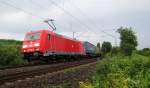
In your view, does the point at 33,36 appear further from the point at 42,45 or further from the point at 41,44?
the point at 42,45

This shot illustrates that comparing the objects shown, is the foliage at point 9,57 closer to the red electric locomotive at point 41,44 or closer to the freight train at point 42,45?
the freight train at point 42,45

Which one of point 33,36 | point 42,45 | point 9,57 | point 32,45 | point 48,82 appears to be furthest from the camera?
point 9,57

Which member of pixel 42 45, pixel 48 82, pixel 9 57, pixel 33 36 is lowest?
pixel 48 82

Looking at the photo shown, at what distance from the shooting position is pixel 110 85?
695 cm

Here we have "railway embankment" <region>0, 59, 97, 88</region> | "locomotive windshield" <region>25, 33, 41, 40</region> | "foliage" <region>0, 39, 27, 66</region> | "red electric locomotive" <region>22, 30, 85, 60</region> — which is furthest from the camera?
"foliage" <region>0, 39, 27, 66</region>

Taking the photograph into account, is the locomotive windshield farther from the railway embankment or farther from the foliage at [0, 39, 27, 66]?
the railway embankment

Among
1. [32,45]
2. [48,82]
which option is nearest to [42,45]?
[32,45]

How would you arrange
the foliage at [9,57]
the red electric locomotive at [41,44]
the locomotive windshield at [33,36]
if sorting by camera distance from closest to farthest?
the red electric locomotive at [41,44] < the locomotive windshield at [33,36] < the foliage at [9,57]

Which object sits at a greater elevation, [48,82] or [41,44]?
[41,44]

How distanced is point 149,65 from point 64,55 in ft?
70.3

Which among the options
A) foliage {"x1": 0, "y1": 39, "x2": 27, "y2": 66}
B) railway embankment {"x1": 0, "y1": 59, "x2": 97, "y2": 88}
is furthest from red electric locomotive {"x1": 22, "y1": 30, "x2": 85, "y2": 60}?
railway embankment {"x1": 0, "y1": 59, "x2": 97, "y2": 88}

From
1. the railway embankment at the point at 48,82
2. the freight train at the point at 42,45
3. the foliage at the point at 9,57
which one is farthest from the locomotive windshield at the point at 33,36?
the railway embankment at the point at 48,82

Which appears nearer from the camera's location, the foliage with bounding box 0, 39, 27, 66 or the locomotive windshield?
the locomotive windshield

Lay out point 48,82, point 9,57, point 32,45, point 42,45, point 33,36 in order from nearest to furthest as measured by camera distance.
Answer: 1. point 48,82
2. point 42,45
3. point 32,45
4. point 33,36
5. point 9,57
